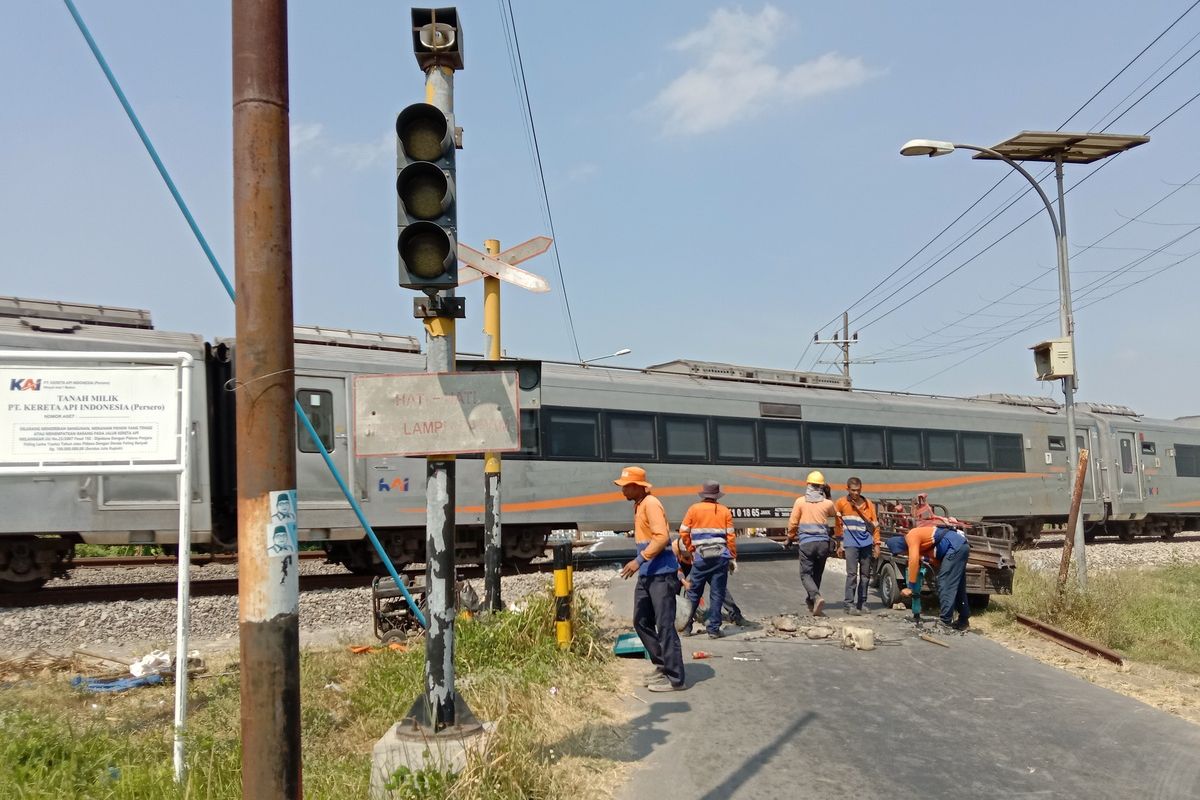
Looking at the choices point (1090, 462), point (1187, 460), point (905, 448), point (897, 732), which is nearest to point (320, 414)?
point (897, 732)

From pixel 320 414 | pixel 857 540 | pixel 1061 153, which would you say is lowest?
pixel 857 540

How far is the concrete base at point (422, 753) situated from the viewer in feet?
15.7

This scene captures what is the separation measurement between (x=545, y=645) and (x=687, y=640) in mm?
2393

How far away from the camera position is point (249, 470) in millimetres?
3723

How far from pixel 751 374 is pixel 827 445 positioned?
2.28 metres

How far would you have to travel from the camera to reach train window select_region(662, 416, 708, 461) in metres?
17.8

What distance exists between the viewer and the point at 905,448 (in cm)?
2158

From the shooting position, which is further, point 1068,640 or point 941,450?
point 941,450

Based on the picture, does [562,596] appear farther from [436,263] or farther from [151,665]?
[436,263]

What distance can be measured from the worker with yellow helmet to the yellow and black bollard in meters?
3.55

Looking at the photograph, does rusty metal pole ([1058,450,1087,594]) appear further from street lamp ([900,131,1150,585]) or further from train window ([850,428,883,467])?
train window ([850,428,883,467])

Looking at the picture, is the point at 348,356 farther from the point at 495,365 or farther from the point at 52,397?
the point at 495,365

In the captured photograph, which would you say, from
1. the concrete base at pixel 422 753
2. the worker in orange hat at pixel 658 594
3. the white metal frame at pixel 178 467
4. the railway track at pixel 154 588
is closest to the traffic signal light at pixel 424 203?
the white metal frame at pixel 178 467

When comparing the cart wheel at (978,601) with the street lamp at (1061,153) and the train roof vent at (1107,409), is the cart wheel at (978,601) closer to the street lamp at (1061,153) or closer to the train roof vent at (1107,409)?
the street lamp at (1061,153)
